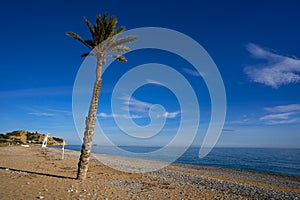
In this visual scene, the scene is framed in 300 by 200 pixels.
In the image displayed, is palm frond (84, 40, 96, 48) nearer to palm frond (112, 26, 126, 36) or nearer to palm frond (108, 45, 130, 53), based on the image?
palm frond (108, 45, 130, 53)

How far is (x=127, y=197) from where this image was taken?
11.3 meters

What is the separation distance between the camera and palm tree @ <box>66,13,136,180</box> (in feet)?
50.0

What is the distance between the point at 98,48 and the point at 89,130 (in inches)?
241

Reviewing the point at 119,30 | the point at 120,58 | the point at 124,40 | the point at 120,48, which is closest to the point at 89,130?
the point at 120,58

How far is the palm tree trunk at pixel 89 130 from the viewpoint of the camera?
49.5 feet

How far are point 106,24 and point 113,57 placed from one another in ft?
8.21

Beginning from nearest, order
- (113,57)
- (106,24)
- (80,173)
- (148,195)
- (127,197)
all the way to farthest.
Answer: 1. (127,197)
2. (148,195)
3. (80,173)
4. (106,24)
5. (113,57)

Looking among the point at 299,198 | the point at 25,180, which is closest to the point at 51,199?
the point at 25,180

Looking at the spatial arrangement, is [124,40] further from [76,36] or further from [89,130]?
[89,130]

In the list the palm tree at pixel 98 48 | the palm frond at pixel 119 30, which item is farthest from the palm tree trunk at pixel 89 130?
the palm frond at pixel 119 30

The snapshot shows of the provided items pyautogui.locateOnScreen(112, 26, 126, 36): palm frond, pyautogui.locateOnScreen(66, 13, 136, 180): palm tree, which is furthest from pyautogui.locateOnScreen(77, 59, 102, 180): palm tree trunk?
pyautogui.locateOnScreen(112, 26, 126, 36): palm frond

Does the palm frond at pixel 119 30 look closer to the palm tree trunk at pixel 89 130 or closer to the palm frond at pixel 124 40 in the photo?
the palm frond at pixel 124 40

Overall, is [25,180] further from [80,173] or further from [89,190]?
[89,190]

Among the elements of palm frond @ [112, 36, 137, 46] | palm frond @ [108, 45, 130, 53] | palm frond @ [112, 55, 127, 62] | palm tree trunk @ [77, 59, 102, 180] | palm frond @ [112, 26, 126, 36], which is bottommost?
palm tree trunk @ [77, 59, 102, 180]
